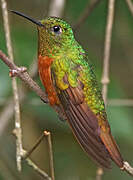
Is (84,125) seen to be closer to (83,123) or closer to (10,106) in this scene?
(83,123)

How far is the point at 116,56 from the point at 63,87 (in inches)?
112

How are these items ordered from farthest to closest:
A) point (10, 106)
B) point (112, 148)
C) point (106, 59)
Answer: point (10, 106) < point (106, 59) < point (112, 148)

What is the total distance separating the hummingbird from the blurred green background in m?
0.81

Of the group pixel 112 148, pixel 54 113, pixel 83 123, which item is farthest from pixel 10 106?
pixel 112 148

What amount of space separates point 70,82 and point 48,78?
6.6 inches

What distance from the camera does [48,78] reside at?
10.5 ft

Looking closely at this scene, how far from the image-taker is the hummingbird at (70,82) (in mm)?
3150

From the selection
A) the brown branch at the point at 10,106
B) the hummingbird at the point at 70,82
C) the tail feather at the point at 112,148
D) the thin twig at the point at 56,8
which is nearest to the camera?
the tail feather at the point at 112,148

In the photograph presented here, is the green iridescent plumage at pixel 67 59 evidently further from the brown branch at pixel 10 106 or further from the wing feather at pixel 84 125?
the brown branch at pixel 10 106

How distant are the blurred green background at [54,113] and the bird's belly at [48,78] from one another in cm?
83

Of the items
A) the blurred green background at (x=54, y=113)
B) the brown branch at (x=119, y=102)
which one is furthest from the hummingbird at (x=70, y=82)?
the blurred green background at (x=54, y=113)

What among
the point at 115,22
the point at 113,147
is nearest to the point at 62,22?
the point at 113,147

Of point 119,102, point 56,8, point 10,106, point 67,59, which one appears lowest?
point 119,102

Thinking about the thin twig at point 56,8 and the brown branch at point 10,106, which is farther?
the thin twig at point 56,8
